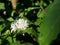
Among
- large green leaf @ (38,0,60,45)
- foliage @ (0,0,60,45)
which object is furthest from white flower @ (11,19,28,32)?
large green leaf @ (38,0,60,45)

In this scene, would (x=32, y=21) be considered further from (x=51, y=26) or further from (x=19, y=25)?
(x=51, y=26)

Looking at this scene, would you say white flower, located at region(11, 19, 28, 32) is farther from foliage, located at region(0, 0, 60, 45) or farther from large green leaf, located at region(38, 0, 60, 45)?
large green leaf, located at region(38, 0, 60, 45)

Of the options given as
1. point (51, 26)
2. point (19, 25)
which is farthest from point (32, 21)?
point (51, 26)

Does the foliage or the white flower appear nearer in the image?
the foliage

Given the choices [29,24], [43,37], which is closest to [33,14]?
[29,24]

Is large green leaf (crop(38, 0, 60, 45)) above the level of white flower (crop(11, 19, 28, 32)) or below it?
above

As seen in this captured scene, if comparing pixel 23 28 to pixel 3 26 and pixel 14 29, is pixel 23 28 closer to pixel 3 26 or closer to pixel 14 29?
pixel 14 29

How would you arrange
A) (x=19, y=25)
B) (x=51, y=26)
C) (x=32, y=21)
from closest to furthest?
1. (x=51, y=26)
2. (x=19, y=25)
3. (x=32, y=21)

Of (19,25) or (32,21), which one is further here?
(32,21)

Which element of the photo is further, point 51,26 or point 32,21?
point 32,21

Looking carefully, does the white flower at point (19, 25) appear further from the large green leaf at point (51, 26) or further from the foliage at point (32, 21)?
the large green leaf at point (51, 26)

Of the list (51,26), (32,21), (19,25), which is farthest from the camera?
(32,21)

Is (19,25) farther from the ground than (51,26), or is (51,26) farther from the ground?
(51,26)
